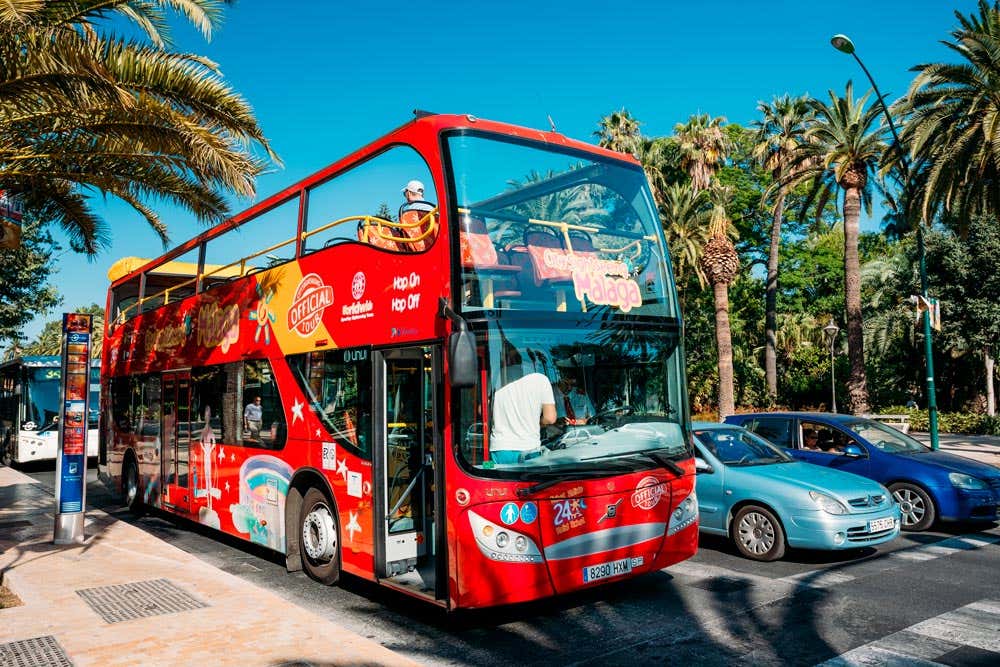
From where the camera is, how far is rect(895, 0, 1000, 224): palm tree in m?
19.4

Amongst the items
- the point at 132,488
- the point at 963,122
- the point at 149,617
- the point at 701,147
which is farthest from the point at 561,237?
the point at 701,147

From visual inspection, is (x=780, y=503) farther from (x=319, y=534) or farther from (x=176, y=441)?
(x=176, y=441)

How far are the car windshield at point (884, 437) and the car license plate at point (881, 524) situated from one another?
261 cm

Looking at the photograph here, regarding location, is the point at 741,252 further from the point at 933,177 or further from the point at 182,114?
the point at 182,114

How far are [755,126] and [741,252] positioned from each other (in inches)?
323

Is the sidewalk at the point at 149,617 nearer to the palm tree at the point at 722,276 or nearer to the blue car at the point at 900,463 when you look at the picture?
the blue car at the point at 900,463

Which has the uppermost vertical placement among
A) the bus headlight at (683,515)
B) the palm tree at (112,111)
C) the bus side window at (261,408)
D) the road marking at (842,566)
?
the palm tree at (112,111)

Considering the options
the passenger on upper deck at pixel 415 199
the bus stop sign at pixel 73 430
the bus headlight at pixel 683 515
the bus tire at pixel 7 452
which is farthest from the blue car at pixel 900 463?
the bus tire at pixel 7 452

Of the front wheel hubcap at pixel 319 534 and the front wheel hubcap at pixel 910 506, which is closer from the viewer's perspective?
the front wheel hubcap at pixel 319 534

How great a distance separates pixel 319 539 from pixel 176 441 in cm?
457

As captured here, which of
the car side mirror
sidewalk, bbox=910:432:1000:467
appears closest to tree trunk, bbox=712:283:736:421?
sidewalk, bbox=910:432:1000:467

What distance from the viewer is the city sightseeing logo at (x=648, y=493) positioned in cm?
648

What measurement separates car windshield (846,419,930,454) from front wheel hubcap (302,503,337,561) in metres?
7.71

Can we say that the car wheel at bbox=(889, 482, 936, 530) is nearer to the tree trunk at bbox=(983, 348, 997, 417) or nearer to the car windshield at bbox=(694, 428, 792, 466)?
the car windshield at bbox=(694, 428, 792, 466)
